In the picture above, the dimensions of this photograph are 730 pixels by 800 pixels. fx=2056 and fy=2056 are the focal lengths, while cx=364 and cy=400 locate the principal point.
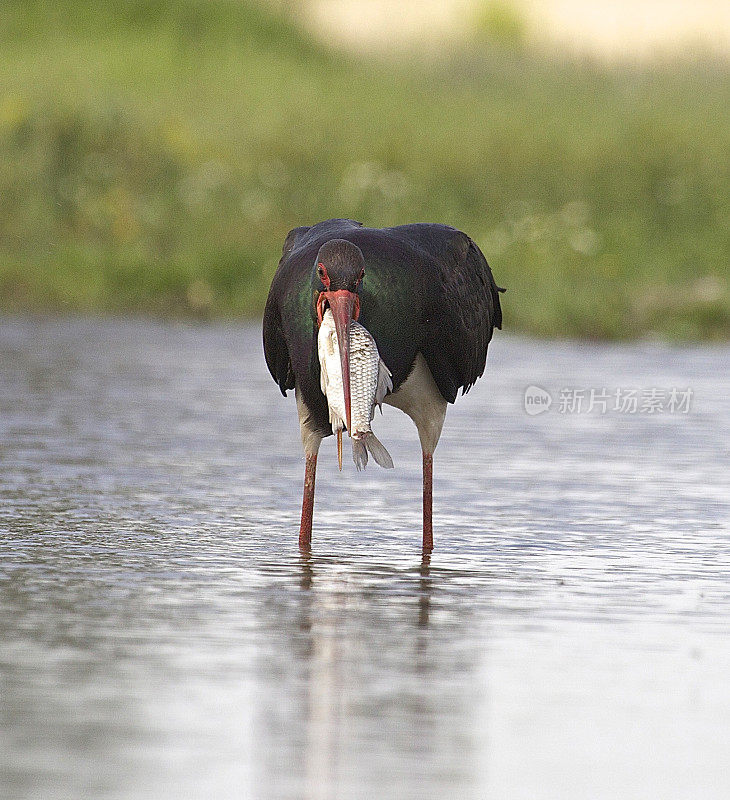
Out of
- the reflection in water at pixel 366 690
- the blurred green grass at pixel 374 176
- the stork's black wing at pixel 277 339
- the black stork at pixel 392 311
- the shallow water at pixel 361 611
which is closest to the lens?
the reflection in water at pixel 366 690

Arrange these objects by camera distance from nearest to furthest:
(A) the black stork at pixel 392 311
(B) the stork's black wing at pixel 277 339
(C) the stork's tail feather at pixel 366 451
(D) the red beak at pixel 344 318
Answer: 1. (D) the red beak at pixel 344 318
2. (C) the stork's tail feather at pixel 366 451
3. (A) the black stork at pixel 392 311
4. (B) the stork's black wing at pixel 277 339

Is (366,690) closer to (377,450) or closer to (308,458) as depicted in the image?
(377,450)

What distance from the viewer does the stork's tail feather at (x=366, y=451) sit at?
8.41 meters

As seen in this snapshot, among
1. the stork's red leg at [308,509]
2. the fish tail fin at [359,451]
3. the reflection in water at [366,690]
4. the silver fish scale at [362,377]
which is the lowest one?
the reflection in water at [366,690]

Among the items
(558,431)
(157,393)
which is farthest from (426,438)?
(157,393)

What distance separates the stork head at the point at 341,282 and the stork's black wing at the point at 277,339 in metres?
0.89

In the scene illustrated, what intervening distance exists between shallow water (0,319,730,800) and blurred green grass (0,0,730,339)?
1085 cm

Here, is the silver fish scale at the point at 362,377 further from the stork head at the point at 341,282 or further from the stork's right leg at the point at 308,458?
the stork's right leg at the point at 308,458

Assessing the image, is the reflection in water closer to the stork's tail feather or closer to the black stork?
the stork's tail feather

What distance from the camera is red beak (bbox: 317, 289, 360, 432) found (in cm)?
823

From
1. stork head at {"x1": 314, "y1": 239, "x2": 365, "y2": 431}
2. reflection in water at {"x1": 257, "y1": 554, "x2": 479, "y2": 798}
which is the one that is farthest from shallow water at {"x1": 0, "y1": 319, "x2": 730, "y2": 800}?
stork head at {"x1": 314, "y1": 239, "x2": 365, "y2": 431}

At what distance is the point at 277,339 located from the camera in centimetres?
978

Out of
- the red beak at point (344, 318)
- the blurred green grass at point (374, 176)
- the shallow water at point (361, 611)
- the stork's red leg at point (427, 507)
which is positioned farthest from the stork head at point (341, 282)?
the blurred green grass at point (374, 176)

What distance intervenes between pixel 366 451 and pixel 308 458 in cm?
126
